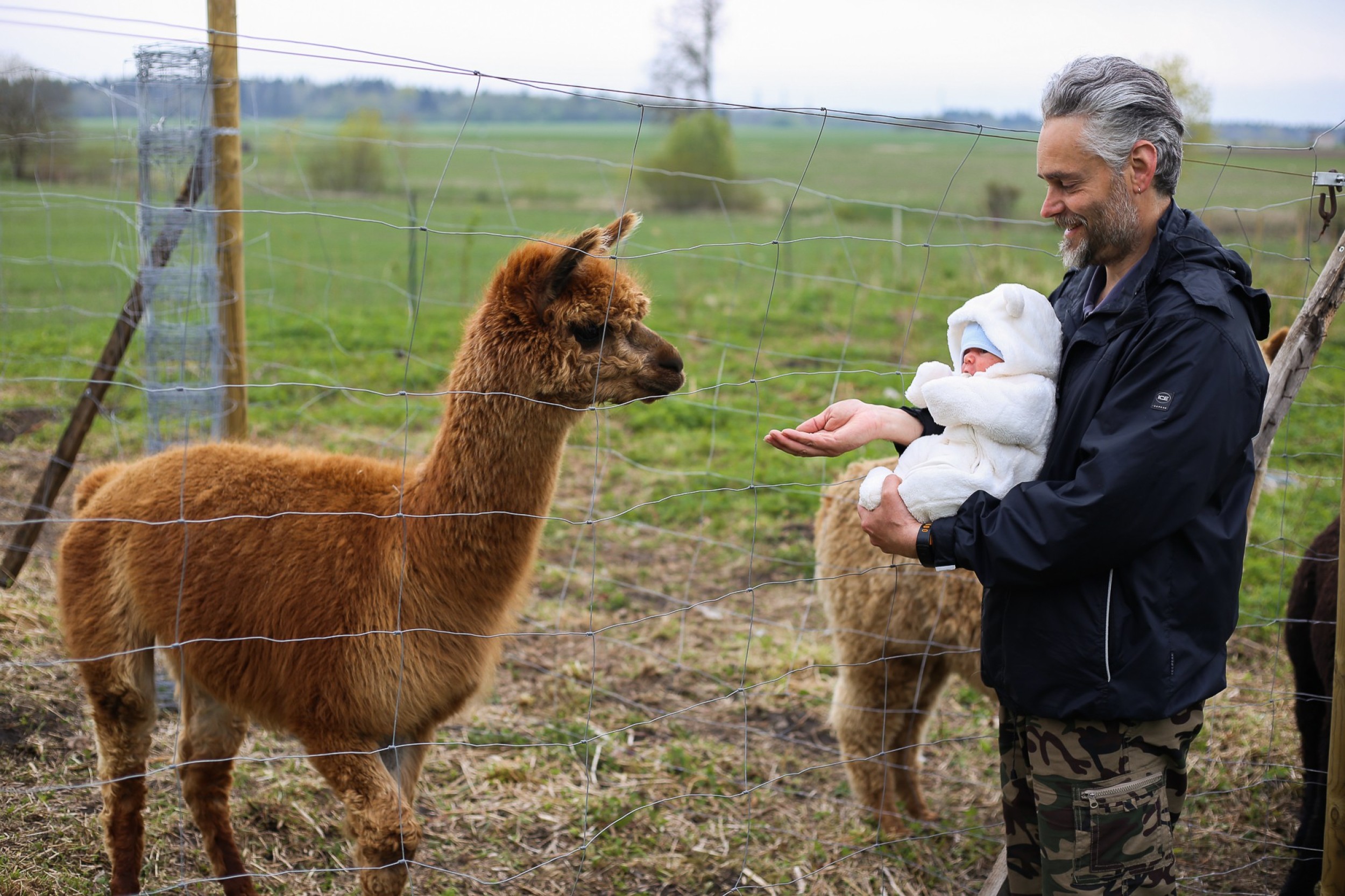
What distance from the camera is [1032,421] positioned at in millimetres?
1938

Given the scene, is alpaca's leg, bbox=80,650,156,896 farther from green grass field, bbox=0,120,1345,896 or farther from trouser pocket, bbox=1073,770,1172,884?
trouser pocket, bbox=1073,770,1172,884

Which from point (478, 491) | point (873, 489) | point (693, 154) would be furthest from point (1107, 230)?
point (693, 154)

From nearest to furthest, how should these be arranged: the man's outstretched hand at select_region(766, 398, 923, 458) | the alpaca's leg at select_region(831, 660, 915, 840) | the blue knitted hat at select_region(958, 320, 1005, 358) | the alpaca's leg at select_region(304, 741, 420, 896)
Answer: the blue knitted hat at select_region(958, 320, 1005, 358) → the man's outstretched hand at select_region(766, 398, 923, 458) → the alpaca's leg at select_region(304, 741, 420, 896) → the alpaca's leg at select_region(831, 660, 915, 840)

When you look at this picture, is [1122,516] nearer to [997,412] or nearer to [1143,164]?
[997,412]

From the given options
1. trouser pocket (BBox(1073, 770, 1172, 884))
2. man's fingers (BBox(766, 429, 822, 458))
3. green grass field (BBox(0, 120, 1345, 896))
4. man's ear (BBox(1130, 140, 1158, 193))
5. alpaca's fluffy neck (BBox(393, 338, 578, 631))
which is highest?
man's ear (BBox(1130, 140, 1158, 193))

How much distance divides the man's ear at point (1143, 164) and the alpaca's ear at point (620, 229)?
134 centimetres

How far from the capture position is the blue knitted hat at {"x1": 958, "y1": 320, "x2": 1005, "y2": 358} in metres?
2.00

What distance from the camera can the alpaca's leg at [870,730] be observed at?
3.62 meters

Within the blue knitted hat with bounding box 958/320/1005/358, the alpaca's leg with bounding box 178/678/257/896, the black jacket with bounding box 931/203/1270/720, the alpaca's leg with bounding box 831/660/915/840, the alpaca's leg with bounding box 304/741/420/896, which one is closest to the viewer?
the black jacket with bounding box 931/203/1270/720

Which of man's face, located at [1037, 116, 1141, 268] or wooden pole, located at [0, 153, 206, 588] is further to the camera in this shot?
wooden pole, located at [0, 153, 206, 588]

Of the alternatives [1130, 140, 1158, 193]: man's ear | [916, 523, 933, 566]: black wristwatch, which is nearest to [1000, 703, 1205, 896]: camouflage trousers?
[916, 523, 933, 566]: black wristwatch

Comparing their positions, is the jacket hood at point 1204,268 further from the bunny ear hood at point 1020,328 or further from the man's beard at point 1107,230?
the bunny ear hood at point 1020,328

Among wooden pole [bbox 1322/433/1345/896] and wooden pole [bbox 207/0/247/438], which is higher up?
wooden pole [bbox 207/0/247/438]

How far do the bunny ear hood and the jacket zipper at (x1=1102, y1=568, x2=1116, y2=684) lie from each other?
45cm
